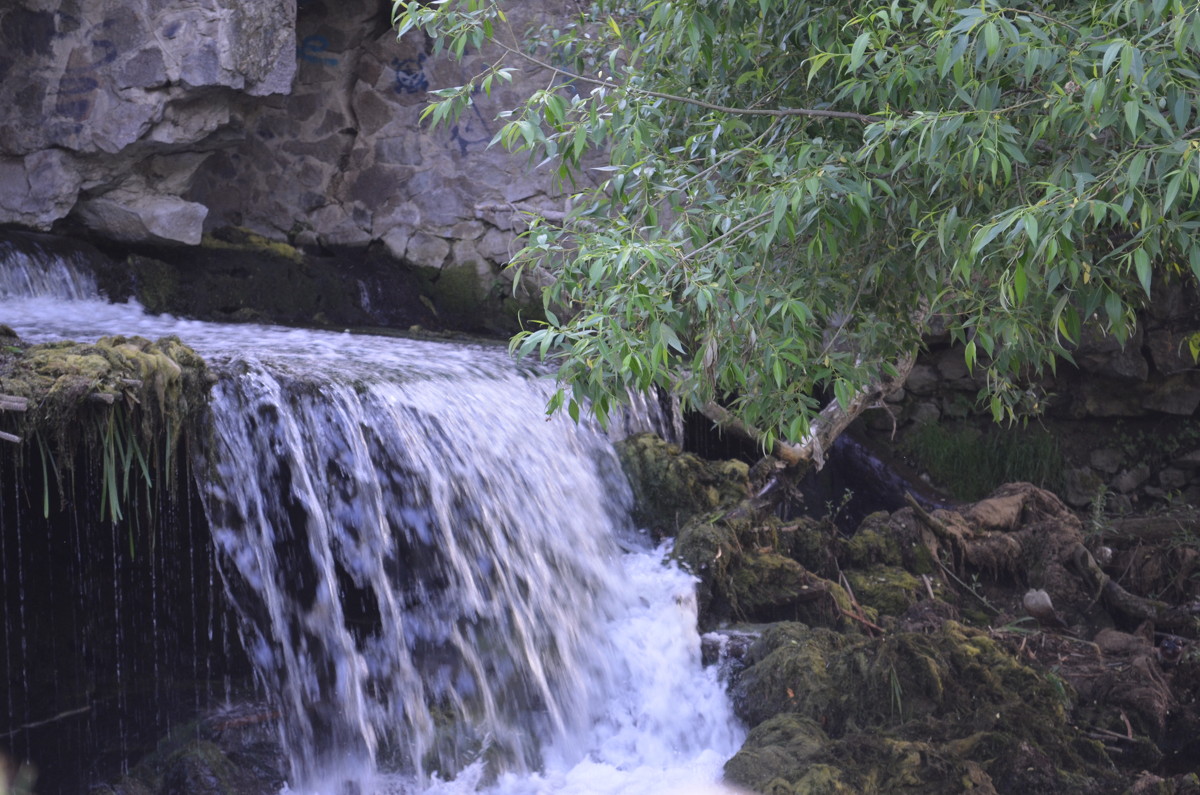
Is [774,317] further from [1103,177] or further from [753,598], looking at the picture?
[753,598]

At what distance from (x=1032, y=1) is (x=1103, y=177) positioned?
0.77m

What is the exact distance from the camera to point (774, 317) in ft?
8.70

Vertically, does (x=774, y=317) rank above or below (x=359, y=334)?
above

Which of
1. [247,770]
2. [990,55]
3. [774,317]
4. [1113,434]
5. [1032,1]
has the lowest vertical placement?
[247,770]

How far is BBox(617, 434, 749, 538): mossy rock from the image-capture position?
5.35 meters

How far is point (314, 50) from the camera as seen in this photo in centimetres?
730

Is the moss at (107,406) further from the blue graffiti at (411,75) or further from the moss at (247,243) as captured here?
the blue graffiti at (411,75)

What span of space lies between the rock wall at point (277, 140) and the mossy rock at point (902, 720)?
413 centimetres

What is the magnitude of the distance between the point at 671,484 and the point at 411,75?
383 cm

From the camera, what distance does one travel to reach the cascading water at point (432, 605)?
3.70 meters

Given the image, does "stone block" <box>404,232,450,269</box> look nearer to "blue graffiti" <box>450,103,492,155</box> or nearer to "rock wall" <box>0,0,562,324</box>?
"rock wall" <box>0,0,562,324</box>

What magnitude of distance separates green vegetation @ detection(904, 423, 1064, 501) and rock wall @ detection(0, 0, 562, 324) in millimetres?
3206

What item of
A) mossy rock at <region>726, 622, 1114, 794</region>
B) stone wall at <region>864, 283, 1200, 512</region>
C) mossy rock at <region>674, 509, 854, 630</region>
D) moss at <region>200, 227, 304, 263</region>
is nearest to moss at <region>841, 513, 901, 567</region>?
mossy rock at <region>674, 509, 854, 630</region>

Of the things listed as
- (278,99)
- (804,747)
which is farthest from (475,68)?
(804,747)
